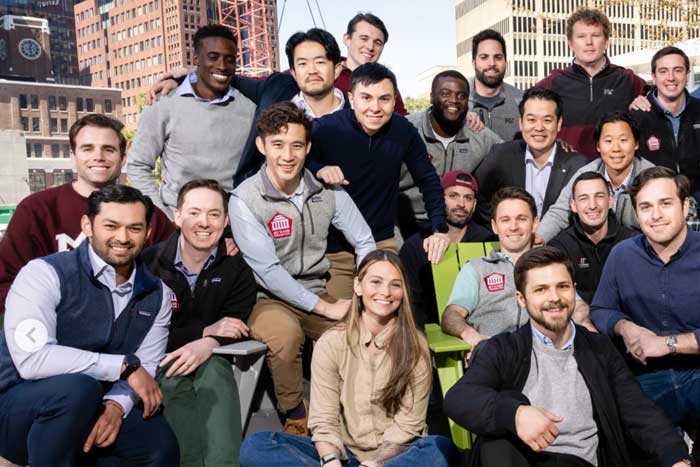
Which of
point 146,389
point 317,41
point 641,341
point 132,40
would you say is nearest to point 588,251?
point 641,341

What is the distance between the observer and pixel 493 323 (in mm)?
3812

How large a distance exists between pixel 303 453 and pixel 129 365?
0.84 metres

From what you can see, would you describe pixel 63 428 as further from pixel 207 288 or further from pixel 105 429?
pixel 207 288

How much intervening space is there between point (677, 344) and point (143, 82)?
350ft

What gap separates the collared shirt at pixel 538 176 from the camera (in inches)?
184

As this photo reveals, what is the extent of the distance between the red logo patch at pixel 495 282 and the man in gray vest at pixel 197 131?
1828 mm

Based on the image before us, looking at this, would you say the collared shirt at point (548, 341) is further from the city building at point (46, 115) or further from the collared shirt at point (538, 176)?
the city building at point (46, 115)

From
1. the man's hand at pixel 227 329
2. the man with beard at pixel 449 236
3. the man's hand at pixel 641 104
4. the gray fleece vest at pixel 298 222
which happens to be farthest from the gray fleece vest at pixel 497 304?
the man's hand at pixel 641 104

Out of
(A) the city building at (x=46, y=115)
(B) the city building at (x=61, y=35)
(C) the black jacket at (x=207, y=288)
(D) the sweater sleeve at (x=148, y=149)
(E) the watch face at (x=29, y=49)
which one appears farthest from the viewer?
(B) the city building at (x=61, y=35)

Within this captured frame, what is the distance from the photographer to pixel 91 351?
10.2ft

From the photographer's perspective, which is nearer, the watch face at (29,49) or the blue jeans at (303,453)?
the blue jeans at (303,453)

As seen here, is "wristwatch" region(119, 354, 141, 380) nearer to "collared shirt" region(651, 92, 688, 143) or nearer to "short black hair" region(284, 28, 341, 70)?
"short black hair" region(284, 28, 341, 70)

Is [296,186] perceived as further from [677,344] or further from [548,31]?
[548,31]

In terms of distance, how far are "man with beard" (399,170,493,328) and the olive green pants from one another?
149cm
